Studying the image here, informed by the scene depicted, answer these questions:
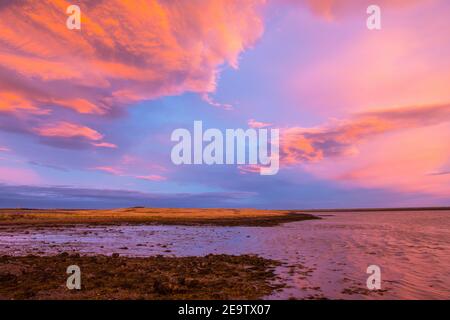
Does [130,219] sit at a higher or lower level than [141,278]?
lower

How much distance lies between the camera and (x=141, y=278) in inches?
762

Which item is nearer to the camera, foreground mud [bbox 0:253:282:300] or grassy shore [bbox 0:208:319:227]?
foreground mud [bbox 0:253:282:300]

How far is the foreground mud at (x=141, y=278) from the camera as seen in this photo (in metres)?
16.1

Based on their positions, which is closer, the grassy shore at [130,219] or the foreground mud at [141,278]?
the foreground mud at [141,278]

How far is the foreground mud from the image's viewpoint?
1609 centimetres

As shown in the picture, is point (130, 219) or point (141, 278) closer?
point (141, 278)

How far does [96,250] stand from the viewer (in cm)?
3238

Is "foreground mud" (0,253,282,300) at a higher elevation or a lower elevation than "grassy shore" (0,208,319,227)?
higher

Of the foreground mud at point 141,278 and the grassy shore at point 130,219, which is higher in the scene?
the foreground mud at point 141,278

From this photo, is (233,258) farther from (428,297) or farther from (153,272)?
(428,297)
